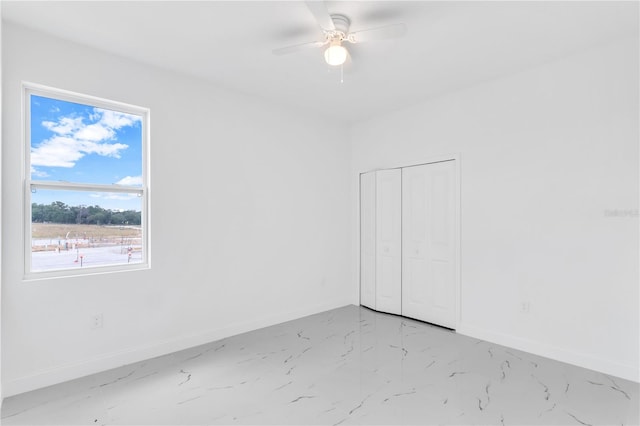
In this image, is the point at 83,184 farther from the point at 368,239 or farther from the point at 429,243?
the point at 429,243

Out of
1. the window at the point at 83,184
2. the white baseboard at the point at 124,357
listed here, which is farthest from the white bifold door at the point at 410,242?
the window at the point at 83,184

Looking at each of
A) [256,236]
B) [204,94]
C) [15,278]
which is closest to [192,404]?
[15,278]

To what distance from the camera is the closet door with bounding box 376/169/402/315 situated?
4520 mm

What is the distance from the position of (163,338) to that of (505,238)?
137 inches

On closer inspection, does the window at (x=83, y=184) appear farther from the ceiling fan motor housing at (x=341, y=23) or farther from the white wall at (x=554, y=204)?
the white wall at (x=554, y=204)

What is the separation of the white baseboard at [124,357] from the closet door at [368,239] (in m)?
1.25

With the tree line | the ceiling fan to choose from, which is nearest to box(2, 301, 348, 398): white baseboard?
the tree line

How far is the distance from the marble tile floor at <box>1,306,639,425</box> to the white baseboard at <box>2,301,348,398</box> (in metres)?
0.07

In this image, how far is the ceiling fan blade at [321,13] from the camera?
1958 mm

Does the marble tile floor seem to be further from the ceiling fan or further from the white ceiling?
the white ceiling

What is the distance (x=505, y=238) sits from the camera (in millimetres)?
3484

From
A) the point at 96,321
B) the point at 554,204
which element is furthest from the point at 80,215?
the point at 554,204

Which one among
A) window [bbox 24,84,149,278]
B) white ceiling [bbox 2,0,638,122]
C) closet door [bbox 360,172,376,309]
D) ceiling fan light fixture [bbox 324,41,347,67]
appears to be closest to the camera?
white ceiling [bbox 2,0,638,122]

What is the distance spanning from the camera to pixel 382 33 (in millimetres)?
2307
